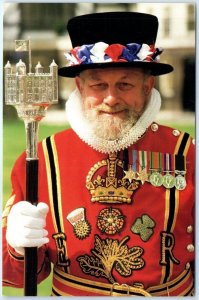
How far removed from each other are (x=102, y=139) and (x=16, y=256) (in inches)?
15.7

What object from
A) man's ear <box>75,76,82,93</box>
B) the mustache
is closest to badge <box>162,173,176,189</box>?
the mustache

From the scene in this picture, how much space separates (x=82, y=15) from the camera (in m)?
2.11

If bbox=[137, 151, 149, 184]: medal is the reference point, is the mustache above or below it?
above

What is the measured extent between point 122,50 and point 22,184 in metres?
0.46

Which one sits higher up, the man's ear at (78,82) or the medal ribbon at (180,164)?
the man's ear at (78,82)

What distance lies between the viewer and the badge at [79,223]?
210cm

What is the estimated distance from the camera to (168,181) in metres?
2.14

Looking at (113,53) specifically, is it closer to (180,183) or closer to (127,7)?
(127,7)

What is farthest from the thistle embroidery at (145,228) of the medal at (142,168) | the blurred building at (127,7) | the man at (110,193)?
the blurred building at (127,7)

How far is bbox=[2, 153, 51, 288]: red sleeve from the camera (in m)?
2.10

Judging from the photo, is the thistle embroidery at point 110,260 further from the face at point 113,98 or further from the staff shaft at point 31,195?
the face at point 113,98

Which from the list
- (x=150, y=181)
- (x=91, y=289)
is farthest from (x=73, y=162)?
(x=91, y=289)

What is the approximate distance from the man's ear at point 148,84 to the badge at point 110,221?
34cm

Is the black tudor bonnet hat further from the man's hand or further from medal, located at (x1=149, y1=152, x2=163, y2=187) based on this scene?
the man's hand
